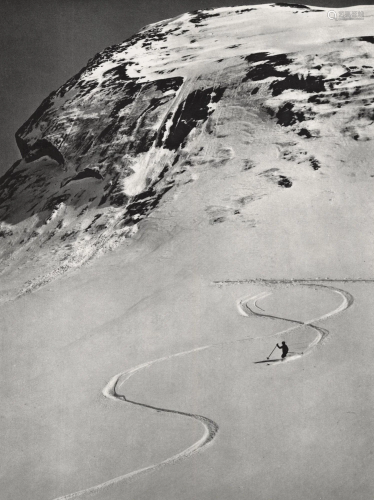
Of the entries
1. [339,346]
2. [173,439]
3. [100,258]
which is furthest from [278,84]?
[173,439]

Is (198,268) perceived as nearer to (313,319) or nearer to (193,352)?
(313,319)

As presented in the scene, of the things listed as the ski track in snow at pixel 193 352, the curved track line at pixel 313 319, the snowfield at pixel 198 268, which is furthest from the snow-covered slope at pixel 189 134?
the ski track in snow at pixel 193 352

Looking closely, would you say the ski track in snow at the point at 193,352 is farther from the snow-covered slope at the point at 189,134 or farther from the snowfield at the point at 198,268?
the snow-covered slope at the point at 189,134

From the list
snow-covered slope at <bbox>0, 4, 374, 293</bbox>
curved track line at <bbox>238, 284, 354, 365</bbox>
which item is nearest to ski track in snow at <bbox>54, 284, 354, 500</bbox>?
curved track line at <bbox>238, 284, 354, 365</bbox>

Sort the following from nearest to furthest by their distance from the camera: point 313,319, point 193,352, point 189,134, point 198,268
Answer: point 193,352 → point 313,319 → point 198,268 → point 189,134

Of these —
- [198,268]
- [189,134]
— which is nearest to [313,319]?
[198,268]
